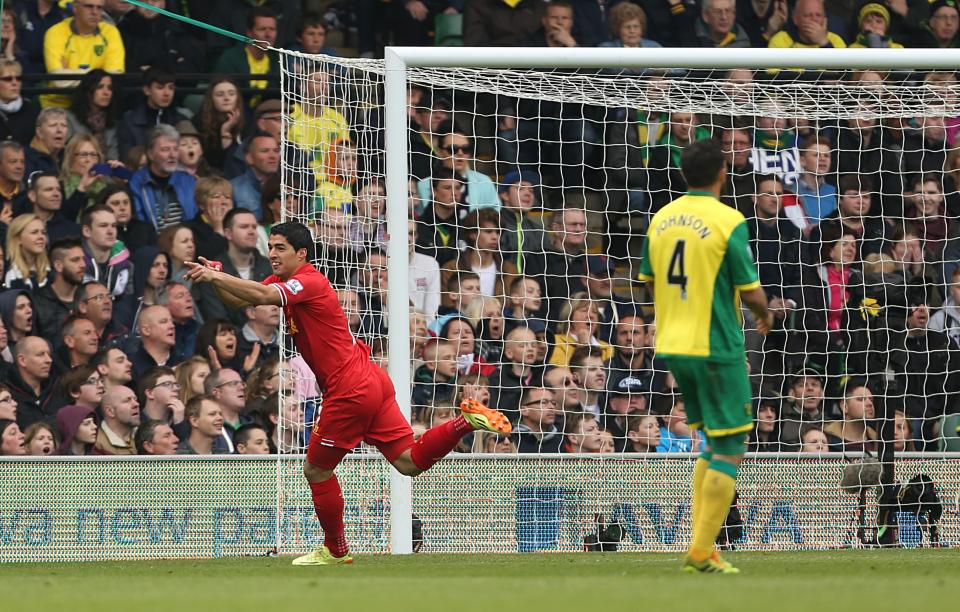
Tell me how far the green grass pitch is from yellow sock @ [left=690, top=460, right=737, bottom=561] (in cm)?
20

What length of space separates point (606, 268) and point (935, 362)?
2752mm

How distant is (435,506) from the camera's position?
10.3 meters

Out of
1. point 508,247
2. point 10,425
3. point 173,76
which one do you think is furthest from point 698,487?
point 173,76

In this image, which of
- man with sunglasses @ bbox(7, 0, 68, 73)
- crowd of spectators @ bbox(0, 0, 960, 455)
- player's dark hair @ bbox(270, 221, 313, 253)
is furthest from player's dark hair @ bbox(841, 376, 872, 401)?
man with sunglasses @ bbox(7, 0, 68, 73)

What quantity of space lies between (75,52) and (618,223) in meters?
5.13

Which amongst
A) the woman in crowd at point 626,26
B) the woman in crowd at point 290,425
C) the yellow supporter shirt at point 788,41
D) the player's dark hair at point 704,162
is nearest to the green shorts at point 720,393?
the player's dark hair at point 704,162

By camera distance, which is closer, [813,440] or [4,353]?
[813,440]

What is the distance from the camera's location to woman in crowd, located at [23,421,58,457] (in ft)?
36.6

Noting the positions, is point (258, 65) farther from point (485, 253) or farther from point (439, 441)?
point (439, 441)

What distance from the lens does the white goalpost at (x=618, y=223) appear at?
10250mm

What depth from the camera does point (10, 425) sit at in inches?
444

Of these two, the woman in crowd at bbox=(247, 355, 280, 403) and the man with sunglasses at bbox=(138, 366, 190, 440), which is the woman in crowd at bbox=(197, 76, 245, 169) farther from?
the man with sunglasses at bbox=(138, 366, 190, 440)

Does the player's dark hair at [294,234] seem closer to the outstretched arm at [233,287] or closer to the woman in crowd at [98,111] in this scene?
the outstretched arm at [233,287]

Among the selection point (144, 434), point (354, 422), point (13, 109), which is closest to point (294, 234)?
point (354, 422)
